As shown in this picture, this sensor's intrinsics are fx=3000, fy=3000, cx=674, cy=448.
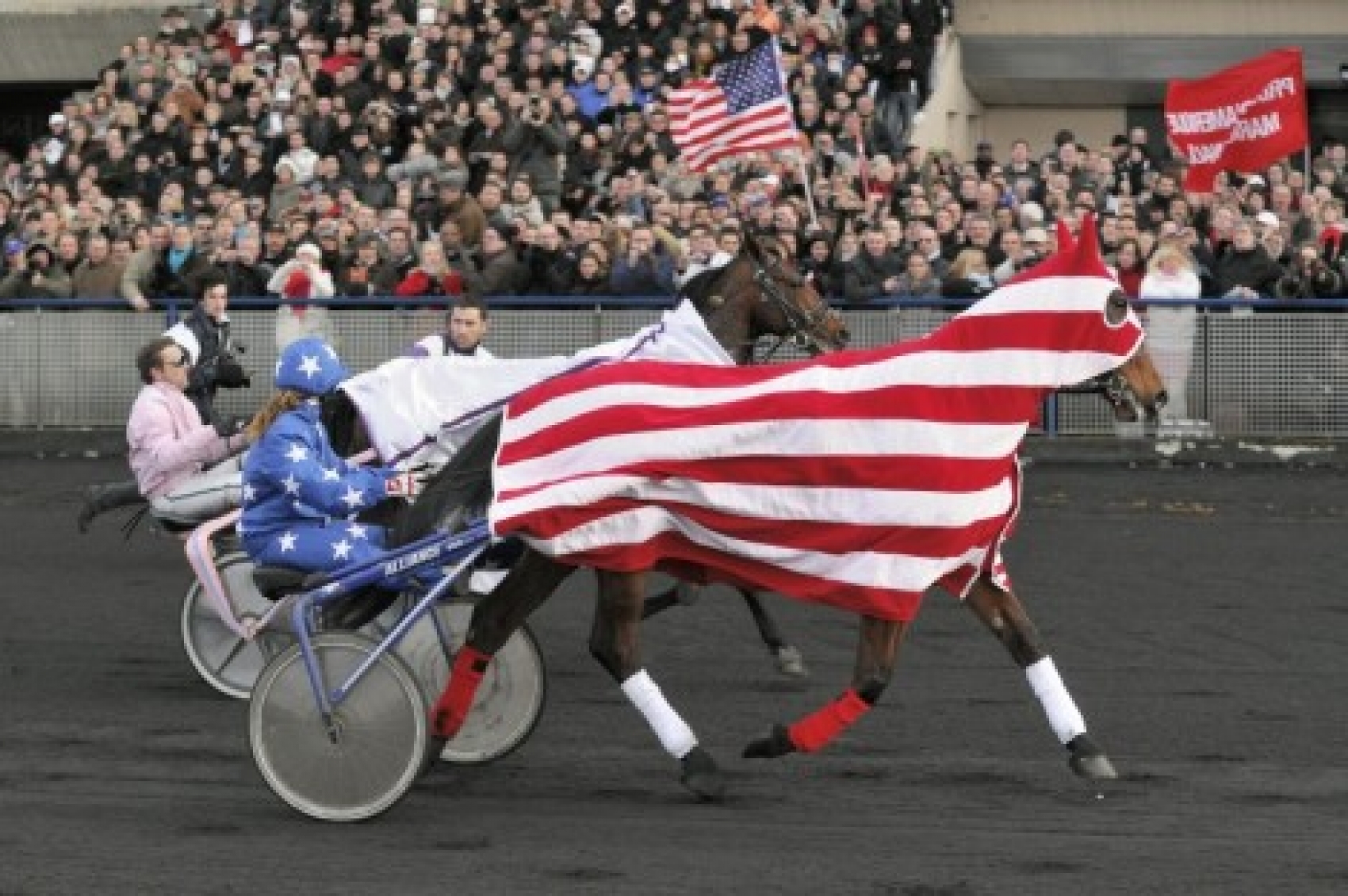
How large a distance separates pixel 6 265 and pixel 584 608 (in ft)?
39.5

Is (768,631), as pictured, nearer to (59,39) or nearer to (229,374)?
(229,374)

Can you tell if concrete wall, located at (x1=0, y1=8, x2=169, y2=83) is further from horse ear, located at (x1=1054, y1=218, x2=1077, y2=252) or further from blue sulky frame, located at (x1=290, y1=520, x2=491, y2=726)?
horse ear, located at (x1=1054, y1=218, x2=1077, y2=252)

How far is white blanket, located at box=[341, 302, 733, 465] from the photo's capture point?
38.7 feet

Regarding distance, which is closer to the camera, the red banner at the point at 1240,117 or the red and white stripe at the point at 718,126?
the red banner at the point at 1240,117

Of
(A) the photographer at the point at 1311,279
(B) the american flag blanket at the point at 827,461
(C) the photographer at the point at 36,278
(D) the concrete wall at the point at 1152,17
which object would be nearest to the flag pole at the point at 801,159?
(A) the photographer at the point at 1311,279

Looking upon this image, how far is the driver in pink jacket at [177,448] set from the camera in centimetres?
1265

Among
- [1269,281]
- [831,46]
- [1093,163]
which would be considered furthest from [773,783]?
[831,46]

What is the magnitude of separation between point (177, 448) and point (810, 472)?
4.66 meters

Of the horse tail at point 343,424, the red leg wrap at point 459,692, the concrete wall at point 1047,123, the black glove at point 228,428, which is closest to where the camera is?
the red leg wrap at point 459,692

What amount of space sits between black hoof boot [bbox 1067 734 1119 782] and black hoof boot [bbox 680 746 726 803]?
1.16 metres

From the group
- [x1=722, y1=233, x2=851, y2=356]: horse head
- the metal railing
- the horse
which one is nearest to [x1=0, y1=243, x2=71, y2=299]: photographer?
the metal railing

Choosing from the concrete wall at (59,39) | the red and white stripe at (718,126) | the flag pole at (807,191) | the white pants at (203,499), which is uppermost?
the concrete wall at (59,39)

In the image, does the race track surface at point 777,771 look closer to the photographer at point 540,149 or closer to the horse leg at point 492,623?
the horse leg at point 492,623

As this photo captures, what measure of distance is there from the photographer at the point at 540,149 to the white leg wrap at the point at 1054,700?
14627 millimetres
